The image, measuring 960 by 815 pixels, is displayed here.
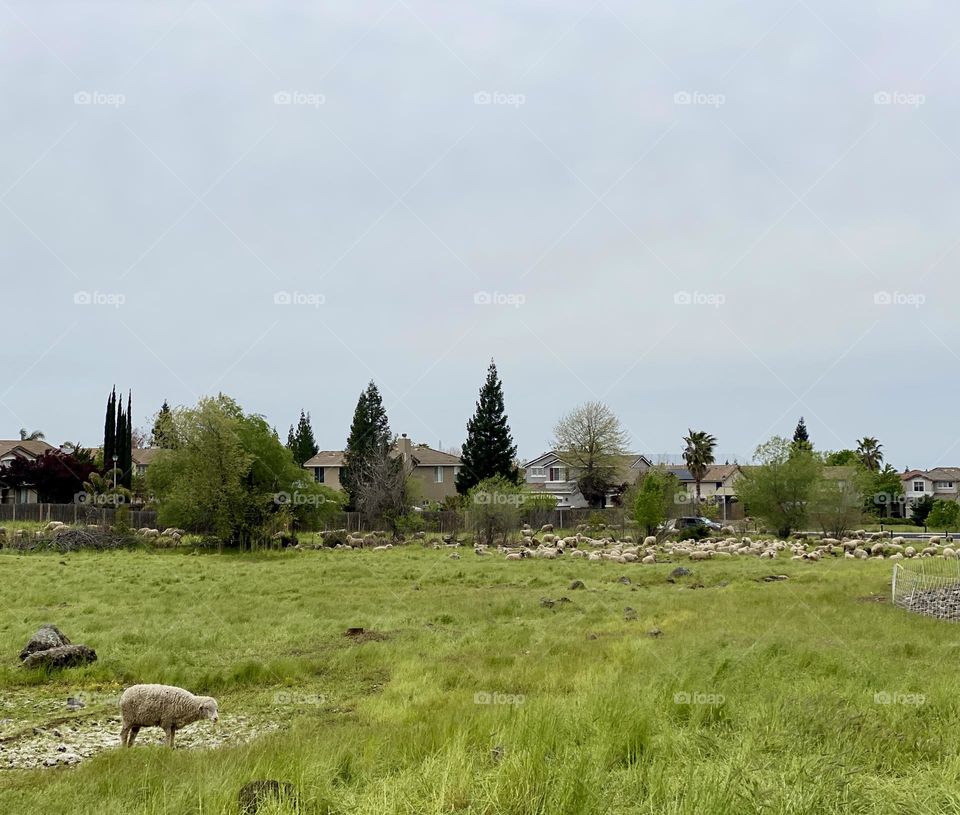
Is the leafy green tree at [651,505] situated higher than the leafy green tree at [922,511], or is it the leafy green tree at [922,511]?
the leafy green tree at [651,505]

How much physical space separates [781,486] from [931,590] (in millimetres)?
36687

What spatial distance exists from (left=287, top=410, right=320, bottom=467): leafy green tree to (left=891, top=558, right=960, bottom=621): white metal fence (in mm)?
74369

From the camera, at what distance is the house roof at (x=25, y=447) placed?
71.4 meters

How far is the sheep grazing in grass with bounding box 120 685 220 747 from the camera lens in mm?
8641

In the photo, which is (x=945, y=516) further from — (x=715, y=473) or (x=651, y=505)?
(x=715, y=473)

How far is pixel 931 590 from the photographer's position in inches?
746

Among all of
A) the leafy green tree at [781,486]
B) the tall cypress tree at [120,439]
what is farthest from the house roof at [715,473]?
the tall cypress tree at [120,439]

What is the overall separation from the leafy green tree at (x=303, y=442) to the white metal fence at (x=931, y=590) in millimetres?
74369

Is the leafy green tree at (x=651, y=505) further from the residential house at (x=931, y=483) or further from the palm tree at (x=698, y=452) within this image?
the residential house at (x=931, y=483)

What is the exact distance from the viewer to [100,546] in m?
39.0

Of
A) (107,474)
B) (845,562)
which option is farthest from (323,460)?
(845,562)

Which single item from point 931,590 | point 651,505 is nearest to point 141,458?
point 651,505

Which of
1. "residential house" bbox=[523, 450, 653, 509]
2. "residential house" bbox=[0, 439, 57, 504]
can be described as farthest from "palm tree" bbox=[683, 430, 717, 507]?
"residential house" bbox=[0, 439, 57, 504]

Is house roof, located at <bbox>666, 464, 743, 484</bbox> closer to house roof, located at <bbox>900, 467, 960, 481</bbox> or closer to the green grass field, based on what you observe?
house roof, located at <bbox>900, 467, 960, 481</bbox>
